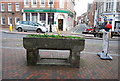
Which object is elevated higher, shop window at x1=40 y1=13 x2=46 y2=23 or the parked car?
shop window at x1=40 y1=13 x2=46 y2=23

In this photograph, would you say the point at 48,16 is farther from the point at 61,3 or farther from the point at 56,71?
A: the point at 56,71

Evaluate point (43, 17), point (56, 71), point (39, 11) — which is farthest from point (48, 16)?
point (56, 71)

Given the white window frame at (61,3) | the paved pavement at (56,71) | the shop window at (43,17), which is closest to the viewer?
the paved pavement at (56,71)

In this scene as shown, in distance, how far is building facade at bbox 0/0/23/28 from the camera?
29.5 meters

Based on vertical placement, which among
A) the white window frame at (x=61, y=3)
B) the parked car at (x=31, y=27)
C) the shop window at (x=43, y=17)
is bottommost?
the parked car at (x=31, y=27)

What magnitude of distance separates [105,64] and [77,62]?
139 centimetres

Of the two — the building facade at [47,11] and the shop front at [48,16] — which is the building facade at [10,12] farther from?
the shop front at [48,16]

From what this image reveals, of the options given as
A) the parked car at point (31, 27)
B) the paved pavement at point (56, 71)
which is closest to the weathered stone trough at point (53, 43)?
the paved pavement at point (56, 71)

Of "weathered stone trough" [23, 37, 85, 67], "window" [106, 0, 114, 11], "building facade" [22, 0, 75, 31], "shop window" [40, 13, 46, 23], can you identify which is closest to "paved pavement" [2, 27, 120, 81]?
"weathered stone trough" [23, 37, 85, 67]

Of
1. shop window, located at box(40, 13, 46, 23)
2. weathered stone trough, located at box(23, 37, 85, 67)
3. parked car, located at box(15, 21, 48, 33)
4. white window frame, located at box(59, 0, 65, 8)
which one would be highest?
white window frame, located at box(59, 0, 65, 8)

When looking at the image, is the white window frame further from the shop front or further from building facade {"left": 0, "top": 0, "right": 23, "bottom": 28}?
building facade {"left": 0, "top": 0, "right": 23, "bottom": 28}

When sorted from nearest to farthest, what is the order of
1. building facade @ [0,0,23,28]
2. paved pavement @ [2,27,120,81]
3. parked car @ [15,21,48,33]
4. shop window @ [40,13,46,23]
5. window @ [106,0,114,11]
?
paved pavement @ [2,27,120,81]
parked car @ [15,21,48,33]
shop window @ [40,13,46,23]
window @ [106,0,114,11]
building facade @ [0,0,23,28]

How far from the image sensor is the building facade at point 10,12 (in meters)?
29.5

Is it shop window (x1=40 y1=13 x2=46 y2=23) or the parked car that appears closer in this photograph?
the parked car
